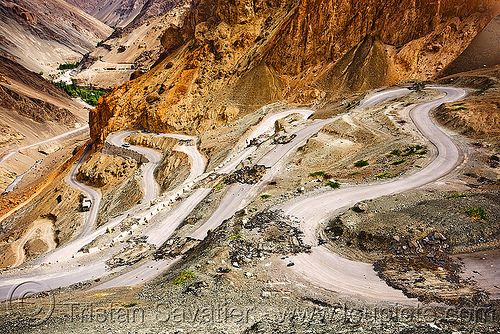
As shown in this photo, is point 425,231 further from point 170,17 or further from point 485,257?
point 170,17

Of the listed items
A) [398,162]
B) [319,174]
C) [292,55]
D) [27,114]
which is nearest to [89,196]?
[319,174]

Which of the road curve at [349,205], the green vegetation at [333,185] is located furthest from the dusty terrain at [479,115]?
the green vegetation at [333,185]

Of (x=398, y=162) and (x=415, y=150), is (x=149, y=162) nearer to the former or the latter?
(x=398, y=162)

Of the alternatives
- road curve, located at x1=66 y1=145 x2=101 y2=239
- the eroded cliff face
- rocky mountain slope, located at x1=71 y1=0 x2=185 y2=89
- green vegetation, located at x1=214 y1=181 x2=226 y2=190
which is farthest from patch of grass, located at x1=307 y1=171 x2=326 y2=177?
rocky mountain slope, located at x1=71 y1=0 x2=185 y2=89

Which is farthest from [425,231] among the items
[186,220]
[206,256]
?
[186,220]

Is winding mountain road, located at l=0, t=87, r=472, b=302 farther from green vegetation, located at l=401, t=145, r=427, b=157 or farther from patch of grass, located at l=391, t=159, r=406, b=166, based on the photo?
patch of grass, located at l=391, t=159, r=406, b=166

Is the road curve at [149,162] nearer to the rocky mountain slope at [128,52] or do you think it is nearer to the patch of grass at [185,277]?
the patch of grass at [185,277]
